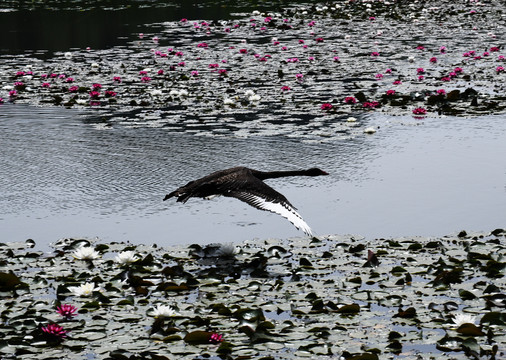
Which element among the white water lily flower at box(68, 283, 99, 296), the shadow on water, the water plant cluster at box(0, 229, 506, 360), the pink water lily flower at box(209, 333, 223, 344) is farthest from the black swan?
the shadow on water

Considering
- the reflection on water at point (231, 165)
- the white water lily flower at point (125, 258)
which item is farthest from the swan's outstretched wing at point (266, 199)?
the white water lily flower at point (125, 258)

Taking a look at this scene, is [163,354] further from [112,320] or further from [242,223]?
[242,223]

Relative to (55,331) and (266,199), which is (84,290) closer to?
(55,331)

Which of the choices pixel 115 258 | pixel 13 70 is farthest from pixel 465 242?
pixel 13 70

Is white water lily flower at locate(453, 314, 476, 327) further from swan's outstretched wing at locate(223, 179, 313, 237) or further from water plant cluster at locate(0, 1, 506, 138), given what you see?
water plant cluster at locate(0, 1, 506, 138)

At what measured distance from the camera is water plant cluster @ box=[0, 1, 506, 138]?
1386 cm

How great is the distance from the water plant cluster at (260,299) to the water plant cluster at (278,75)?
5149 mm

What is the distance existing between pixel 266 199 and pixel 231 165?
3.05 m

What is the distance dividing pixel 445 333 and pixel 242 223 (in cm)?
340

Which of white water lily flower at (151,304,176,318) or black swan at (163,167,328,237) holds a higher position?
black swan at (163,167,328,237)

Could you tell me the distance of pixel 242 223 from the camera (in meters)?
8.84

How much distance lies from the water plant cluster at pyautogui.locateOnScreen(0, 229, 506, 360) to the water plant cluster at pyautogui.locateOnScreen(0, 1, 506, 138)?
16.9 ft

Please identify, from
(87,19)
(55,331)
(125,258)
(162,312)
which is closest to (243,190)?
(125,258)

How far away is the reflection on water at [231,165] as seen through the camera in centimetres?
862
